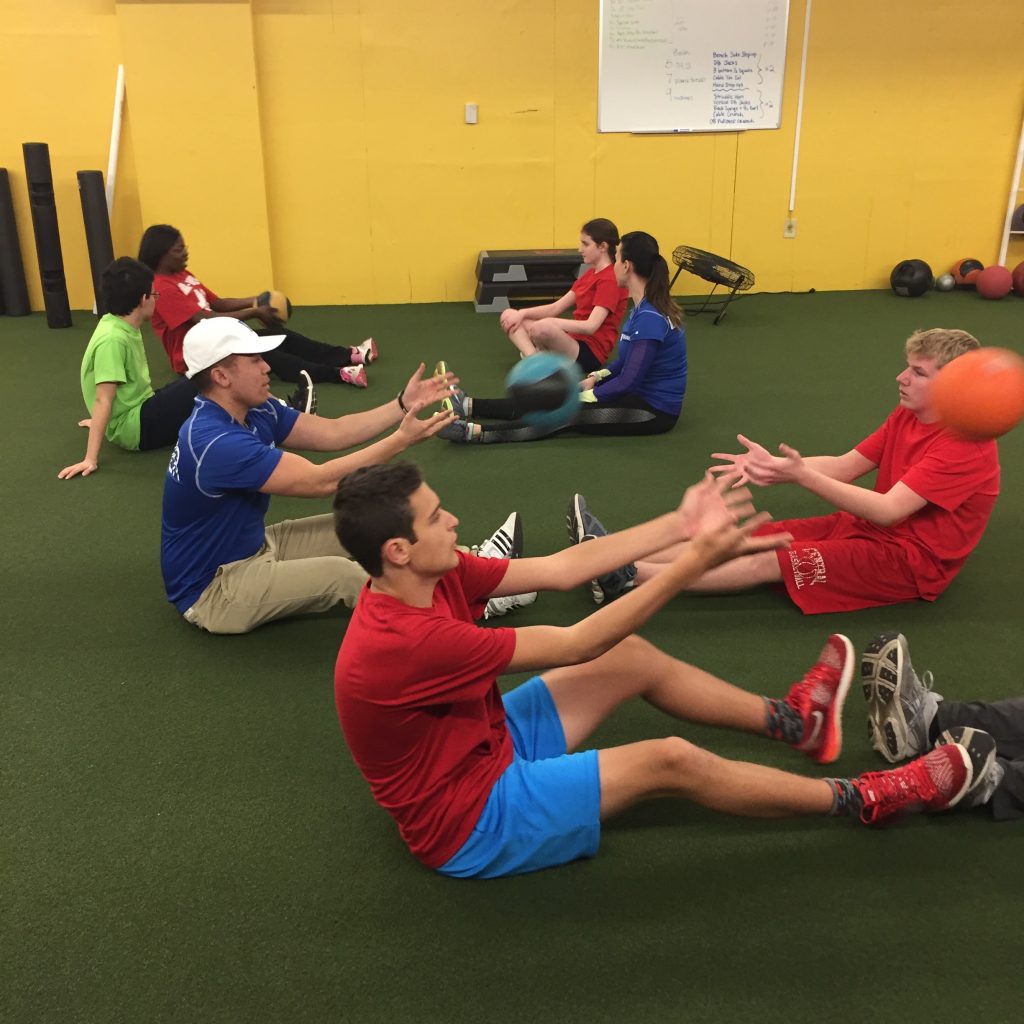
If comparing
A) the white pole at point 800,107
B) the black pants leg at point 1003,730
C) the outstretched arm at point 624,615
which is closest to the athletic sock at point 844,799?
the black pants leg at point 1003,730

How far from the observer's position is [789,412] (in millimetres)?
5938

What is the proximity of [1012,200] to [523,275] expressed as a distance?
4.83 m

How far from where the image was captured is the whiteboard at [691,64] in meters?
8.63

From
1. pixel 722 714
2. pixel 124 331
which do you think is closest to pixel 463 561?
pixel 722 714

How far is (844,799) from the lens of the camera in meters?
2.41

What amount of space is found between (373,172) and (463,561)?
7.36 meters

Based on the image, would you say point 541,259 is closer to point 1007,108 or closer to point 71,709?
point 1007,108

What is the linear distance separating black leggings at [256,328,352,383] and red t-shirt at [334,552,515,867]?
4.66 m

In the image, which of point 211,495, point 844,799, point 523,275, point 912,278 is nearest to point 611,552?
point 844,799

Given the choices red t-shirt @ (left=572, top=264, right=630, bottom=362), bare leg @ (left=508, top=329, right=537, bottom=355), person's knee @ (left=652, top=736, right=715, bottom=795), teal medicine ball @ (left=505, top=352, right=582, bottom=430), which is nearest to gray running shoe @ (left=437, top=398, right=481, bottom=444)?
teal medicine ball @ (left=505, top=352, right=582, bottom=430)

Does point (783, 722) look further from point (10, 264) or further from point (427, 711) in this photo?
point (10, 264)

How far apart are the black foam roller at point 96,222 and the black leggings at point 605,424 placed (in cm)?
442

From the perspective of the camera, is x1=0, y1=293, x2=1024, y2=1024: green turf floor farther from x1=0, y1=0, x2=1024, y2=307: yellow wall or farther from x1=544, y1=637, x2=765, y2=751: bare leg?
x1=0, y1=0, x2=1024, y2=307: yellow wall

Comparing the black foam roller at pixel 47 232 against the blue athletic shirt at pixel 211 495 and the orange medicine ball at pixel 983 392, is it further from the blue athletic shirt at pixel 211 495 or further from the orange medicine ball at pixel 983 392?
the orange medicine ball at pixel 983 392
